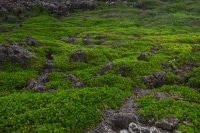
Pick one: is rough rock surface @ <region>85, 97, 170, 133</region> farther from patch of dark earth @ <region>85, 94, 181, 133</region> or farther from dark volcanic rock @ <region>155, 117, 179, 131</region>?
dark volcanic rock @ <region>155, 117, 179, 131</region>

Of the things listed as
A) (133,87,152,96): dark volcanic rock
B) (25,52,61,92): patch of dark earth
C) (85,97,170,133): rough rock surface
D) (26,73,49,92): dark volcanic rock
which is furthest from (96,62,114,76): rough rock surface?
(85,97,170,133): rough rock surface

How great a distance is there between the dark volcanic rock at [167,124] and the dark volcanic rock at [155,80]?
16254mm

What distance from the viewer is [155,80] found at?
63281 mm

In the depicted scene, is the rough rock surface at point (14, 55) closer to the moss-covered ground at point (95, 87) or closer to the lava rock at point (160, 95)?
the moss-covered ground at point (95, 87)

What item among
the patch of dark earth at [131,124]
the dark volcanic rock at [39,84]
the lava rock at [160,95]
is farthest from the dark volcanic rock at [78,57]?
the patch of dark earth at [131,124]

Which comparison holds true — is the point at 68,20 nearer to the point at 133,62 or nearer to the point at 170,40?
the point at 170,40

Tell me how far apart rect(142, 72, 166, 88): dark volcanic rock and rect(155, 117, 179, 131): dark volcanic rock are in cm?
1625

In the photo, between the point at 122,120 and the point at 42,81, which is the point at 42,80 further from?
the point at 122,120

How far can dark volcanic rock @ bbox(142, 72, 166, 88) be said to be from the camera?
62438mm

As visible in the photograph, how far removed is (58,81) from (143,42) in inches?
1841

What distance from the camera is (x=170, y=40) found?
106 m

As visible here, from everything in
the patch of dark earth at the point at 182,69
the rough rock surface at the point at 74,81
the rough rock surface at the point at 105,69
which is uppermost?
the rough rock surface at the point at 105,69

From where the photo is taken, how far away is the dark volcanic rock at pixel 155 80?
62.4 meters

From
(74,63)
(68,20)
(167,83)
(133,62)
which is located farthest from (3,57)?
(68,20)
